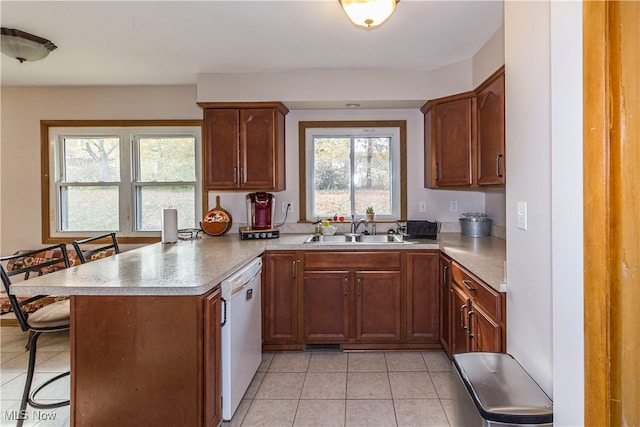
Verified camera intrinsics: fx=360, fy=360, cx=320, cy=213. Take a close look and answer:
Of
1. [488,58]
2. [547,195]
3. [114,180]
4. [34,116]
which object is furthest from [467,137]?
[34,116]

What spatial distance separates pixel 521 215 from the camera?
1.51 m

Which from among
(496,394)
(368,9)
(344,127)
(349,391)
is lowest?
(349,391)

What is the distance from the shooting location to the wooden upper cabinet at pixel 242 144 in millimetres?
3270

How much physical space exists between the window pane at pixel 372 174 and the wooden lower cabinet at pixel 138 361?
238 centimetres

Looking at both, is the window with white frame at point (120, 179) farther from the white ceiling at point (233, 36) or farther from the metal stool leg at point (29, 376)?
the metal stool leg at point (29, 376)

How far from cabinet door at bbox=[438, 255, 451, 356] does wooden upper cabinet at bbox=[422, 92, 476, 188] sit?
722 millimetres

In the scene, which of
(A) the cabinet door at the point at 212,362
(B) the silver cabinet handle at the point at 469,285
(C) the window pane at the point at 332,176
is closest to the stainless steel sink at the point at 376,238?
(C) the window pane at the point at 332,176

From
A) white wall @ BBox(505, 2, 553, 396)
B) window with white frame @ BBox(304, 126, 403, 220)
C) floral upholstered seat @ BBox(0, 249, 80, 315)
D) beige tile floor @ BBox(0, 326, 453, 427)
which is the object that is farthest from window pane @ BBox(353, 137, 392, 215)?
floral upholstered seat @ BBox(0, 249, 80, 315)

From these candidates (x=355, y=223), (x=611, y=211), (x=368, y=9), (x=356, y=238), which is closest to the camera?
(x=611, y=211)

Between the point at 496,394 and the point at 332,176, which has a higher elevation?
the point at 332,176

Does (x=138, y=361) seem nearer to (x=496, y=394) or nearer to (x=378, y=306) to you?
(x=496, y=394)

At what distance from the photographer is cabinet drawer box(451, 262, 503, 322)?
1691 millimetres

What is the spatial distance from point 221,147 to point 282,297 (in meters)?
1.47

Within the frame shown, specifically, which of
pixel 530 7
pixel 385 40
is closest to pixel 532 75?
pixel 530 7
